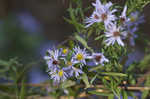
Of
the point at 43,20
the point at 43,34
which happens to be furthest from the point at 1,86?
the point at 43,20

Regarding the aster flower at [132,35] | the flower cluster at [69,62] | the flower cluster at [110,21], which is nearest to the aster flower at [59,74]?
the flower cluster at [69,62]

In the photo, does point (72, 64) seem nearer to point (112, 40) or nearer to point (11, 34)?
point (112, 40)

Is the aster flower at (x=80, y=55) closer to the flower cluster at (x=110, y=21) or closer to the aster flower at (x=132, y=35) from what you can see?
the flower cluster at (x=110, y=21)

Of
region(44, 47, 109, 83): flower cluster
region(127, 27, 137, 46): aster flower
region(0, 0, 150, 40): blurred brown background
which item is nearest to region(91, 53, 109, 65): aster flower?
region(44, 47, 109, 83): flower cluster

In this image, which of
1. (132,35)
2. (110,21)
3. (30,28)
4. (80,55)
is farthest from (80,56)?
(30,28)

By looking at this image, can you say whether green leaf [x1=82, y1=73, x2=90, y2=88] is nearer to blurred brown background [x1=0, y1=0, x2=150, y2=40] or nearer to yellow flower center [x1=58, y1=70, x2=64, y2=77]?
yellow flower center [x1=58, y1=70, x2=64, y2=77]

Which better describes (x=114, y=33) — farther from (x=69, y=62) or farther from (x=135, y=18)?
(x=135, y=18)

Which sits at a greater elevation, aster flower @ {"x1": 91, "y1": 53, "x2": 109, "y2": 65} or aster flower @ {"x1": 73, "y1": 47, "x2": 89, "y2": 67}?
aster flower @ {"x1": 73, "y1": 47, "x2": 89, "y2": 67}

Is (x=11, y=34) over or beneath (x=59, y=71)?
over
